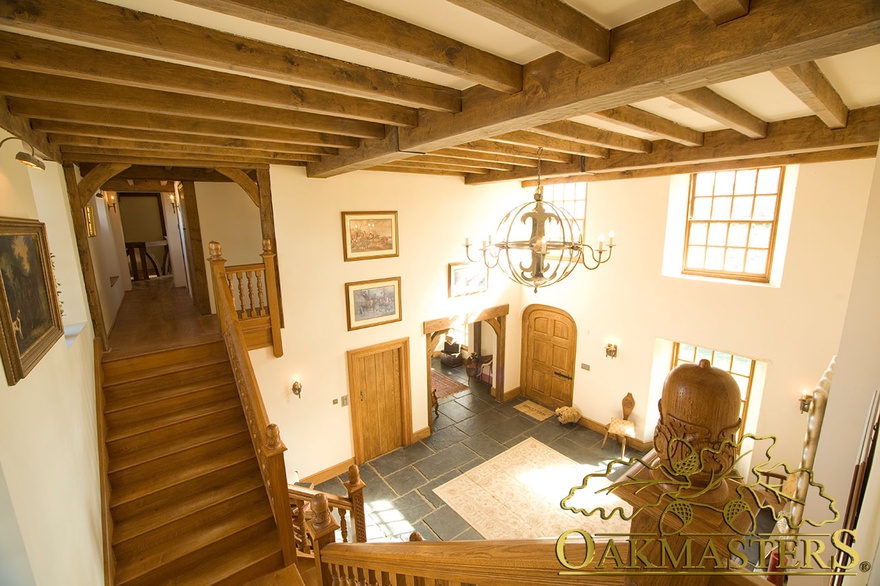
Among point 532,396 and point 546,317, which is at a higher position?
point 546,317

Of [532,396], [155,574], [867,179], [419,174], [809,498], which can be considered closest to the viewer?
[809,498]

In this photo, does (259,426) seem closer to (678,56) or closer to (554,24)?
(554,24)

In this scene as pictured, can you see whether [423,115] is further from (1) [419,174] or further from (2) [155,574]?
(2) [155,574]

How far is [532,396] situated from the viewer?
325 inches

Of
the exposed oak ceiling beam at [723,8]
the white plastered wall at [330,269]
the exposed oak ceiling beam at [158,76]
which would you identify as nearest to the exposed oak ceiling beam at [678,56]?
the exposed oak ceiling beam at [723,8]

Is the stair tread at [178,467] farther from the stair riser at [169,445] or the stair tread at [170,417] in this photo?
the stair tread at [170,417]

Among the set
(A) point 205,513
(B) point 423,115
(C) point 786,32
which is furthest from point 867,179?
(A) point 205,513

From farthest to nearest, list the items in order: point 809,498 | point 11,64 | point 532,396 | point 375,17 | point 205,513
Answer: point 532,396
point 205,513
point 809,498
point 11,64
point 375,17

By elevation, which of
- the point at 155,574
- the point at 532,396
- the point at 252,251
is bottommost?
the point at 532,396

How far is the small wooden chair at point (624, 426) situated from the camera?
626 centimetres

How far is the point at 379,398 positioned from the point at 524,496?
255 centimetres

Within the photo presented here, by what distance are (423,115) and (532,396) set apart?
22.0ft

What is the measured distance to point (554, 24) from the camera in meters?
1.47

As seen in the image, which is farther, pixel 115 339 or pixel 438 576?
pixel 115 339
